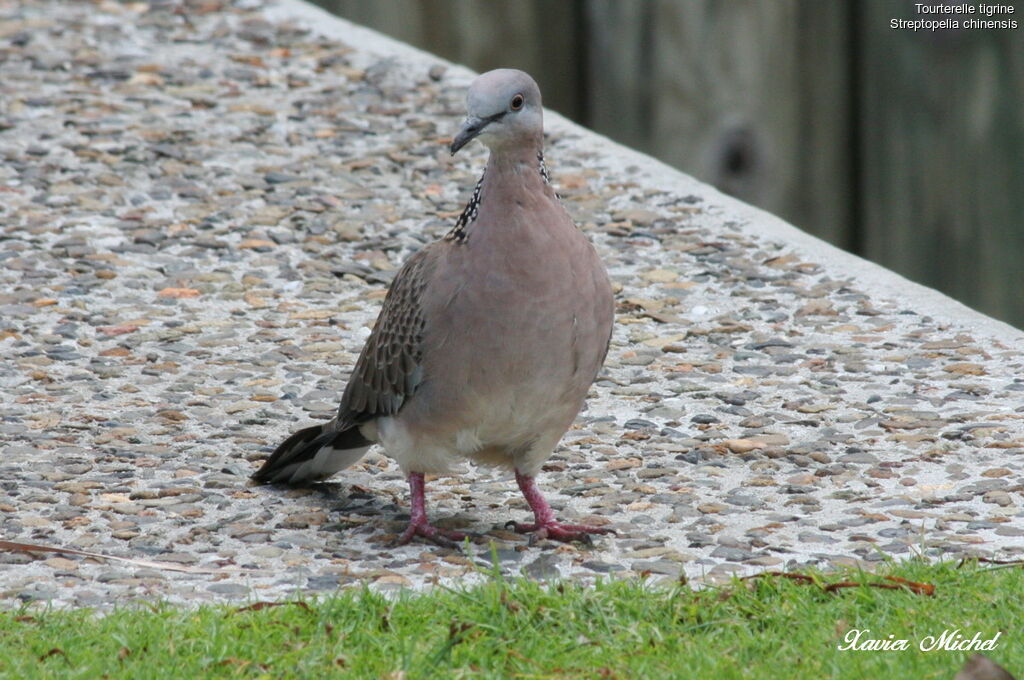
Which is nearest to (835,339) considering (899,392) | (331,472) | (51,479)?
(899,392)

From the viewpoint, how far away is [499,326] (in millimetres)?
4477

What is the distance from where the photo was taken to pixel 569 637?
12.6ft

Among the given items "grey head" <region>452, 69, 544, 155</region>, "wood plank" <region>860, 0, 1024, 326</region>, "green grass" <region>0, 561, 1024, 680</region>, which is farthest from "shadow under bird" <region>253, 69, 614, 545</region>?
"wood plank" <region>860, 0, 1024, 326</region>

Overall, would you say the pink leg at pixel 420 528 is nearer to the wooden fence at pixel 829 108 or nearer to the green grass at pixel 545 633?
the green grass at pixel 545 633

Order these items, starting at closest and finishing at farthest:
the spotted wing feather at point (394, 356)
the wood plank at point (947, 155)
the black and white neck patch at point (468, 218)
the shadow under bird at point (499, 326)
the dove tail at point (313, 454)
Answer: the shadow under bird at point (499, 326), the black and white neck patch at point (468, 218), the spotted wing feather at point (394, 356), the dove tail at point (313, 454), the wood plank at point (947, 155)

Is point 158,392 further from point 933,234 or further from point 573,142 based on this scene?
point 933,234

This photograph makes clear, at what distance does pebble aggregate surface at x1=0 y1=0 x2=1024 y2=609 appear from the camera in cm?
471

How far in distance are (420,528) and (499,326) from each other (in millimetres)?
732

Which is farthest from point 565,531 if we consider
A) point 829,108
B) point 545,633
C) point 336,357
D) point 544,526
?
point 829,108

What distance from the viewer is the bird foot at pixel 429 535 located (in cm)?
475

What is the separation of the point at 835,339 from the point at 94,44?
5107 mm
